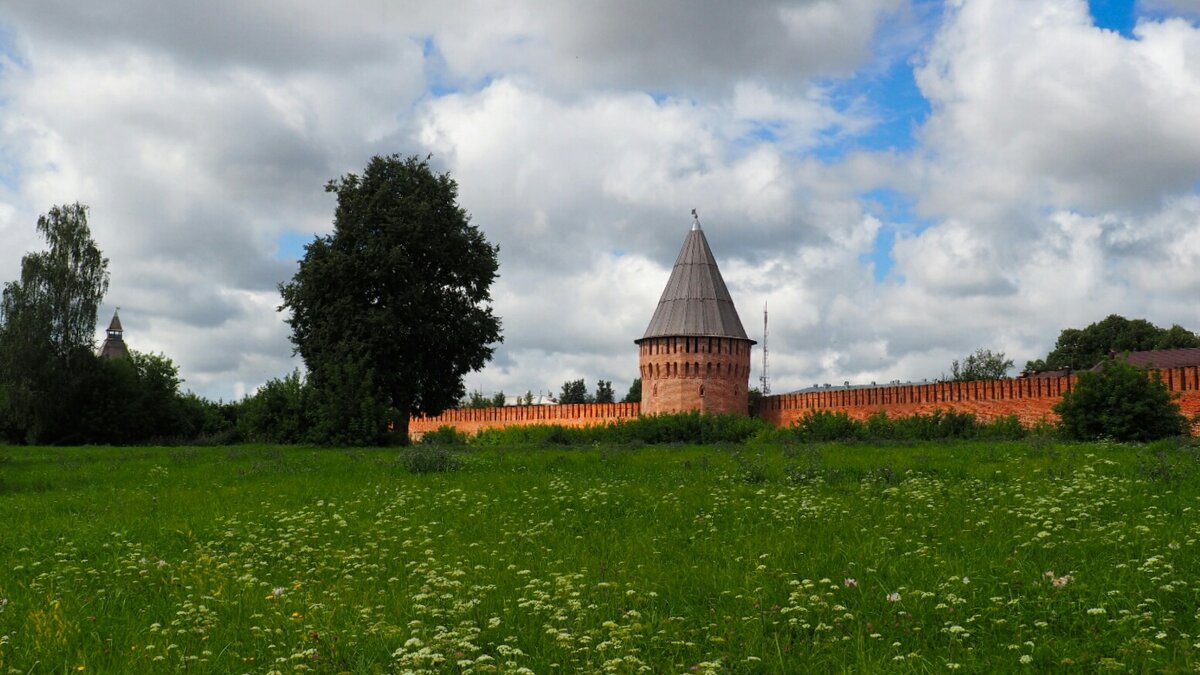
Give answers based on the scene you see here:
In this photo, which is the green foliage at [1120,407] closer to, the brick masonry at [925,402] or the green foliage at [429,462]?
the brick masonry at [925,402]

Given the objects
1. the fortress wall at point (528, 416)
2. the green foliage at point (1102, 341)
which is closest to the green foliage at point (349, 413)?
the fortress wall at point (528, 416)

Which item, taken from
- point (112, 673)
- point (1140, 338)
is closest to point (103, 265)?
point (112, 673)

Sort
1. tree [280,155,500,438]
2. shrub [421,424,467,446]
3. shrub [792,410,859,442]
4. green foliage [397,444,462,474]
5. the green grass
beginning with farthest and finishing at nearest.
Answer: tree [280,155,500,438] < shrub [421,424,467,446] < shrub [792,410,859,442] < green foliage [397,444,462,474] < the green grass

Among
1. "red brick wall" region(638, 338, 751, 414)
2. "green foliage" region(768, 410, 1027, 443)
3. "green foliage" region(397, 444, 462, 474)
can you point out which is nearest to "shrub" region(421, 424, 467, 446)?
"green foliage" region(397, 444, 462, 474)

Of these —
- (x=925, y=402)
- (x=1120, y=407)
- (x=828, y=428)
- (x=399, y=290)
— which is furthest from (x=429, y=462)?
(x=925, y=402)

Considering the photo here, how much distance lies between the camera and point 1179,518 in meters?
6.93

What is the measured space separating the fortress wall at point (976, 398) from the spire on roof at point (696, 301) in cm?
444

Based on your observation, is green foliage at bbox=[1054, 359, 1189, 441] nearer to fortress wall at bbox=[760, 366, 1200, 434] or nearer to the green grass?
fortress wall at bbox=[760, 366, 1200, 434]

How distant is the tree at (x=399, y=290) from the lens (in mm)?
26281

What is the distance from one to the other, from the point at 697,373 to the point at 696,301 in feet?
9.32

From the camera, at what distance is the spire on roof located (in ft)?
125

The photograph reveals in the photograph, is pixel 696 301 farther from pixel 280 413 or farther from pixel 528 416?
pixel 280 413

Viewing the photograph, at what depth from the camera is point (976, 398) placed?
1118 inches

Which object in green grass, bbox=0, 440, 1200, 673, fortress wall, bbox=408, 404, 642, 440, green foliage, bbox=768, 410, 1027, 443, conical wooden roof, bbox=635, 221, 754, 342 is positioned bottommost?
green grass, bbox=0, 440, 1200, 673
